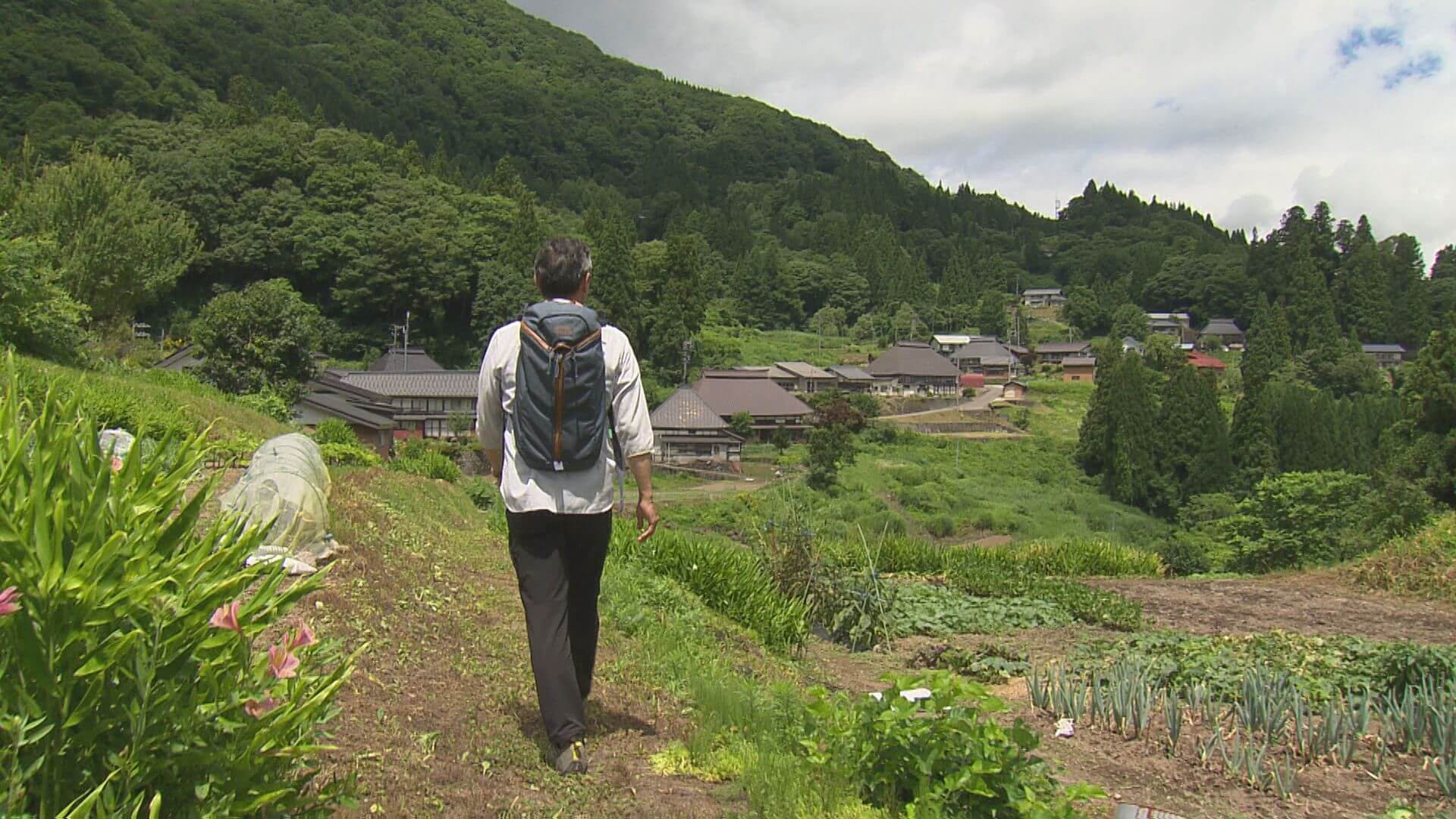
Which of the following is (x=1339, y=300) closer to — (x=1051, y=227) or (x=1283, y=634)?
(x=1051, y=227)

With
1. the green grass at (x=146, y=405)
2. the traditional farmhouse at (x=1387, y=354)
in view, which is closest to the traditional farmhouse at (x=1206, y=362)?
the traditional farmhouse at (x=1387, y=354)

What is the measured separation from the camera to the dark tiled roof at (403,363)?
41281 mm

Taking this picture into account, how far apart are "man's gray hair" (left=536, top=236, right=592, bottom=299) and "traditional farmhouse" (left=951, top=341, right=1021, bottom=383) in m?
66.2

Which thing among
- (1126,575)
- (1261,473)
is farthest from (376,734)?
(1261,473)

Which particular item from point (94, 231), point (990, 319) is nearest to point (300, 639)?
point (94, 231)

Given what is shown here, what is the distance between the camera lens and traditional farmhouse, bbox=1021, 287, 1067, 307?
101125 mm

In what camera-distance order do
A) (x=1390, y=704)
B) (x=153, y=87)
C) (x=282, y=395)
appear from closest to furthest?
(x=1390, y=704), (x=282, y=395), (x=153, y=87)

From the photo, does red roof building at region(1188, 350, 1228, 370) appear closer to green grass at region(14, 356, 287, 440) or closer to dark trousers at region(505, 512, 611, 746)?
green grass at region(14, 356, 287, 440)

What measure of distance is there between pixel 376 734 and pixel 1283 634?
5.53 metres

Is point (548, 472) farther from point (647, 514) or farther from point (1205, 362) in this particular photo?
point (1205, 362)

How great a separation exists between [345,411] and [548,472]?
30.1 m

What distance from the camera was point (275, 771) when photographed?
188 centimetres

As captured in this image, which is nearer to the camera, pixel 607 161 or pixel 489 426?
pixel 489 426

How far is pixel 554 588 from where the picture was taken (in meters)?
2.95
